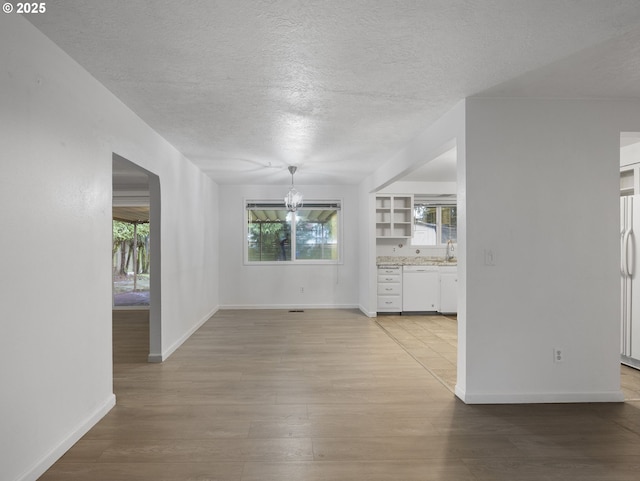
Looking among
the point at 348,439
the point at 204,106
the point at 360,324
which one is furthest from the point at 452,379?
the point at 204,106

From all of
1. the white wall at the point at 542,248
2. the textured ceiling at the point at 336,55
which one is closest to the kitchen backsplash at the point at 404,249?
the textured ceiling at the point at 336,55

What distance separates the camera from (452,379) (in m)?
3.68

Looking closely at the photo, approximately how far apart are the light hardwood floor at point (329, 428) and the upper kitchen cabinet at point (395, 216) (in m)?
3.51

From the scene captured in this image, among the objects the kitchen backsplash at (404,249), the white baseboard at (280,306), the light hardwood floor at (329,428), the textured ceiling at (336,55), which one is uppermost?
the textured ceiling at (336,55)

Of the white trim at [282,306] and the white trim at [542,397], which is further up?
the white trim at [542,397]

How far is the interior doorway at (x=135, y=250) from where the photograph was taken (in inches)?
169

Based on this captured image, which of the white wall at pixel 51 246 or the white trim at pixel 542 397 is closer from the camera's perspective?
the white wall at pixel 51 246

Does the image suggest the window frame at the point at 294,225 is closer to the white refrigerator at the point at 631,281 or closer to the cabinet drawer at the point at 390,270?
the cabinet drawer at the point at 390,270

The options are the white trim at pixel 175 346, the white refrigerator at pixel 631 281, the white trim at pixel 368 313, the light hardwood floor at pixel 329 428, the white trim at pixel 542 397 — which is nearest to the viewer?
the light hardwood floor at pixel 329 428

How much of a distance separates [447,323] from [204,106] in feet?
16.5

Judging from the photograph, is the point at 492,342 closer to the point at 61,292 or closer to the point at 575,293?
the point at 575,293

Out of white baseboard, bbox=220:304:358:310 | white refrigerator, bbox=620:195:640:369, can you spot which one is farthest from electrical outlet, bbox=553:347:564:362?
white baseboard, bbox=220:304:358:310

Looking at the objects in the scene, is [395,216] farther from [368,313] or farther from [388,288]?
[368,313]

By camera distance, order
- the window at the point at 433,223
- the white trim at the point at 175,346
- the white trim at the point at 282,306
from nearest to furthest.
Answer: the white trim at the point at 175,346
the white trim at the point at 282,306
the window at the point at 433,223
